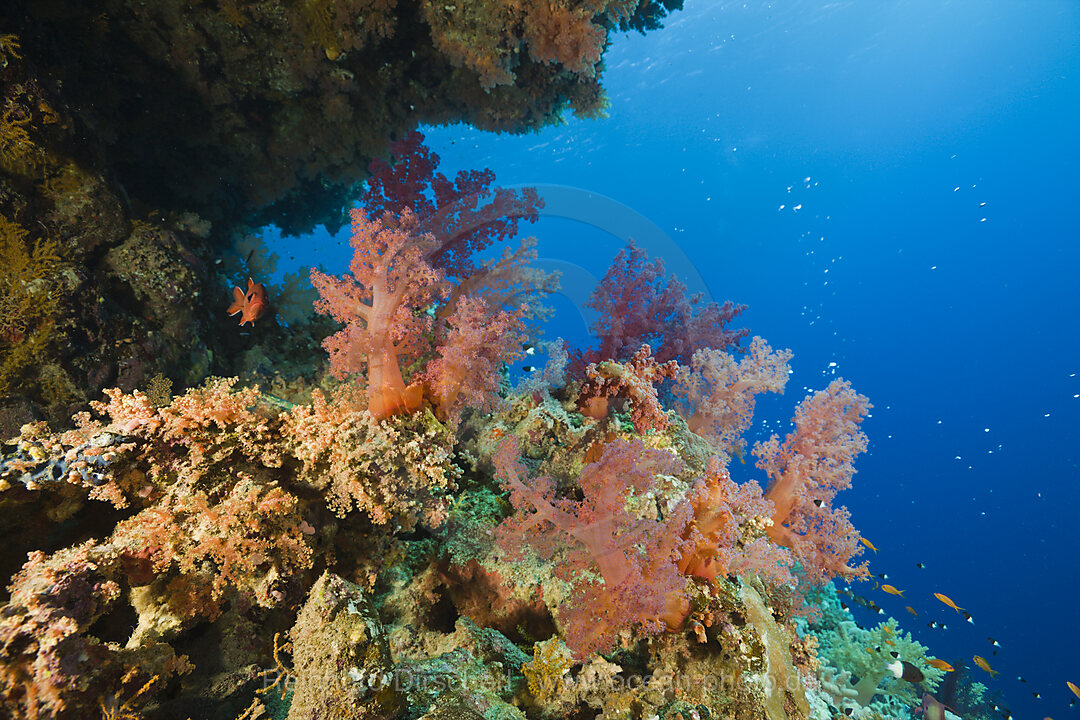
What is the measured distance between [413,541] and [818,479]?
3820 mm

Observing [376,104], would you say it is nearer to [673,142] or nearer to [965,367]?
[673,142]

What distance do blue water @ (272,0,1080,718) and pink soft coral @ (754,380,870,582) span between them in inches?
1588

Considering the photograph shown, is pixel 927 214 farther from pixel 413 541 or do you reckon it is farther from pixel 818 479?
pixel 413 541

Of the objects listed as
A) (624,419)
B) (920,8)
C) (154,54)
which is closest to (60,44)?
(154,54)

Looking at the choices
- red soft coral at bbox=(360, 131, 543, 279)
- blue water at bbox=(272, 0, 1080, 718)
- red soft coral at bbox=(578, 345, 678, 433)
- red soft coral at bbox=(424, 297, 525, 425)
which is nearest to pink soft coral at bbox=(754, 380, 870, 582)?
red soft coral at bbox=(578, 345, 678, 433)

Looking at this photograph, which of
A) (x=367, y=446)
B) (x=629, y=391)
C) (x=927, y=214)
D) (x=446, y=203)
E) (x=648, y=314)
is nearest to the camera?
(x=367, y=446)

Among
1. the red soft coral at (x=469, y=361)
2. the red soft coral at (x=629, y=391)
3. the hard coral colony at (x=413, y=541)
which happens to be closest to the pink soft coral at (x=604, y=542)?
the hard coral colony at (x=413, y=541)

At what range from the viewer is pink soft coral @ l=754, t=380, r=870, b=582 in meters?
4.05

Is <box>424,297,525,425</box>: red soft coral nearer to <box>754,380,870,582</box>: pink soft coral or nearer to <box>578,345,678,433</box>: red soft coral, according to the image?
<box>578,345,678,433</box>: red soft coral

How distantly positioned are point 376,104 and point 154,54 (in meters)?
2.43

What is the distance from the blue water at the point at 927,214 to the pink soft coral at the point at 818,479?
1588 inches

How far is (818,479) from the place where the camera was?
13.7 feet

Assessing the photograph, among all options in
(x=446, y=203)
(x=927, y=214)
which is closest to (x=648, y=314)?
(x=446, y=203)

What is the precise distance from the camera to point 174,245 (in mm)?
4609
